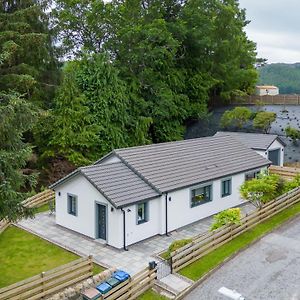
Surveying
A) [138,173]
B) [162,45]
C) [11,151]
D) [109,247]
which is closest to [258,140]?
[162,45]

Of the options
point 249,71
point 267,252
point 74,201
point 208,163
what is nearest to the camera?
point 267,252

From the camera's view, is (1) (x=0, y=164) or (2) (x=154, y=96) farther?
(2) (x=154, y=96)

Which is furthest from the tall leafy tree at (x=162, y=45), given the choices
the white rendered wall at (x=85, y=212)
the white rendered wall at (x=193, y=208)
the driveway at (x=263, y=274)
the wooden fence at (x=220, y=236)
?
the driveway at (x=263, y=274)

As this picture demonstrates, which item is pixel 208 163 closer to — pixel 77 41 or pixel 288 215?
pixel 288 215

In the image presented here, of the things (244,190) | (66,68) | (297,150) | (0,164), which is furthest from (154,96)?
(0,164)

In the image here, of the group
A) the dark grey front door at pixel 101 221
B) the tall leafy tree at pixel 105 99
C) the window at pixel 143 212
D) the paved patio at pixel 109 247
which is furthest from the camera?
the tall leafy tree at pixel 105 99

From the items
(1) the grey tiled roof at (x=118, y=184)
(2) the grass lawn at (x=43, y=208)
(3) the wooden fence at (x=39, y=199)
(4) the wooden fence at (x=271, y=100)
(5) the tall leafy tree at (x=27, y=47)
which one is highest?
(5) the tall leafy tree at (x=27, y=47)

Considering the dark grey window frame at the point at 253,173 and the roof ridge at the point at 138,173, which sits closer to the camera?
the roof ridge at the point at 138,173

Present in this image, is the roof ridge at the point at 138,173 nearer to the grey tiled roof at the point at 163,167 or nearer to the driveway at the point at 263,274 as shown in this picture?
the grey tiled roof at the point at 163,167
